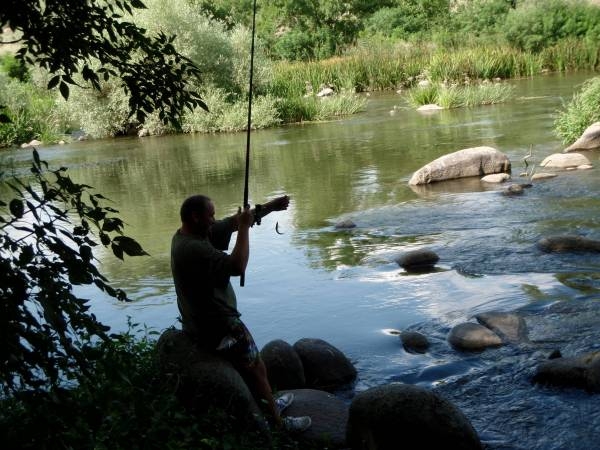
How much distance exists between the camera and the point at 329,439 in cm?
477

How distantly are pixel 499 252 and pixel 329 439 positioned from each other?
4970 millimetres

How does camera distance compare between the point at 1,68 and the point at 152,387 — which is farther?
the point at 1,68

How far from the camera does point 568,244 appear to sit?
8797 millimetres

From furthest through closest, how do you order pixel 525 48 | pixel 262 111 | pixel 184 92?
pixel 525 48, pixel 262 111, pixel 184 92

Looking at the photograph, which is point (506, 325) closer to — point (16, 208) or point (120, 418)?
point (120, 418)

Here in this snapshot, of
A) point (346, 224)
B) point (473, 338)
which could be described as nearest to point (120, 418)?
point (473, 338)

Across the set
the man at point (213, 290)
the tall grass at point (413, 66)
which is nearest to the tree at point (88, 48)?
the man at point (213, 290)

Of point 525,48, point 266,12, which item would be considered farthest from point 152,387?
point 266,12

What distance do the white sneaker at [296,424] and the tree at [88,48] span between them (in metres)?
2.19

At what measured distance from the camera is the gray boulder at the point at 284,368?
229 inches

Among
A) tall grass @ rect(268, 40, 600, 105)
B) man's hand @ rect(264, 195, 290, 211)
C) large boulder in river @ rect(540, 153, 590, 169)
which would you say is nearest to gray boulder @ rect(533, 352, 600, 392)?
man's hand @ rect(264, 195, 290, 211)

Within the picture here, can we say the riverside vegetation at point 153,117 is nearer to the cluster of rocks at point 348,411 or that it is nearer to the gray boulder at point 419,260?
the cluster of rocks at point 348,411

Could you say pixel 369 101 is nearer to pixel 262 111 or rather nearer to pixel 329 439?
pixel 262 111

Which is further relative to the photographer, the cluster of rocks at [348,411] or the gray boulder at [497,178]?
the gray boulder at [497,178]
